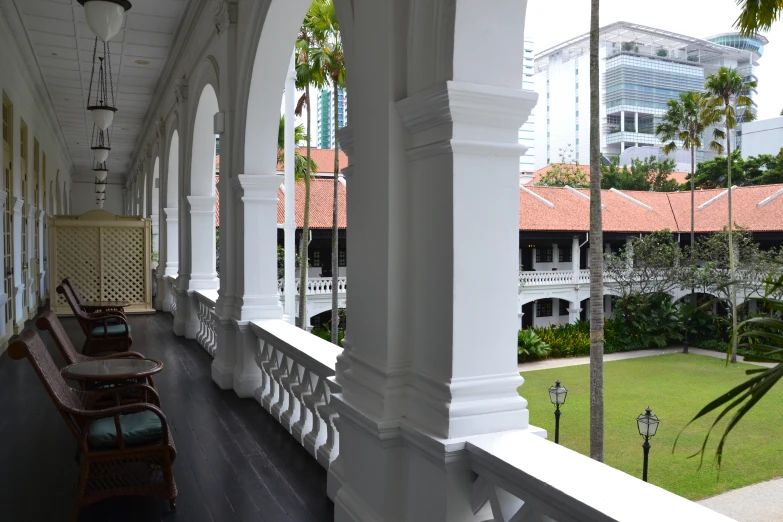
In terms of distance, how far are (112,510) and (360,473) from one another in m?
1.61

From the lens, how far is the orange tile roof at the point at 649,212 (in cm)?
3103

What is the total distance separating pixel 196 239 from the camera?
9.95 meters

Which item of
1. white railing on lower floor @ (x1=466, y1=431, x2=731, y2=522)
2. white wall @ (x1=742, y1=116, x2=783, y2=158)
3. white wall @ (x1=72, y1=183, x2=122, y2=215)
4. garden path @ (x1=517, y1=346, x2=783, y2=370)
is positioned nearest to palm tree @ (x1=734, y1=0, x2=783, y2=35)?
white railing on lower floor @ (x1=466, y1=431, x2=731, y2=522)

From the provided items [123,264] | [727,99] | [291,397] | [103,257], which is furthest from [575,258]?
[291,397]

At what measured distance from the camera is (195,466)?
4.36 m

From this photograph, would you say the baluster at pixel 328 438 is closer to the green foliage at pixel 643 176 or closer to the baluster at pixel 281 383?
the baluster at pixel 281 383

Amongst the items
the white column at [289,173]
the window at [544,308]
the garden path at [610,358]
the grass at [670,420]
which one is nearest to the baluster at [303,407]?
the white column at [289,173]

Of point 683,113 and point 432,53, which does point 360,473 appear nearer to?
point 432,53

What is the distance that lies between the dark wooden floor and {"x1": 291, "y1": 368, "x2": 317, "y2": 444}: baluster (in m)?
0.10

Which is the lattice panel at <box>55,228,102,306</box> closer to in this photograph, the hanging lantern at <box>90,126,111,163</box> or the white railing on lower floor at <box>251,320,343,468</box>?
the hanging lantern at <box>90,126,111,163</box>

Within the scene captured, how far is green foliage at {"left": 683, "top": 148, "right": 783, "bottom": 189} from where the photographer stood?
37469 mm

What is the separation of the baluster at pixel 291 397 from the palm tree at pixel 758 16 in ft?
16.7

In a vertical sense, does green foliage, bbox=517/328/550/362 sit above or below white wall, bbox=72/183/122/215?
below

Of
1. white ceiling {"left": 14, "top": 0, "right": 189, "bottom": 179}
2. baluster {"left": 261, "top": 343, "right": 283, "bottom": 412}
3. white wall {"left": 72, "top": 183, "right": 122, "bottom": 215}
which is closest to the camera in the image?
baluster {"left": 261, "top": 343, "right": 283, "bottom": 412}
